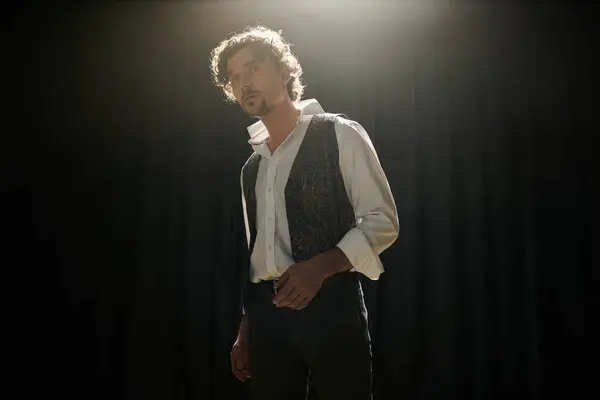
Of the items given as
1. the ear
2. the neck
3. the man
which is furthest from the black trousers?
the ear

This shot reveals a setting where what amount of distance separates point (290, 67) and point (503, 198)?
60.5 inches

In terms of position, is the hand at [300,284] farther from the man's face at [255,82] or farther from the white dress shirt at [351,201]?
the man's face at [255,82]

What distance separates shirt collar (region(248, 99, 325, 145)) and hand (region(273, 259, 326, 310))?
0.37 m

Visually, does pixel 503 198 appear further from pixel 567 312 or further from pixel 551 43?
pixel 551 43

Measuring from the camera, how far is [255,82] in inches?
48.9

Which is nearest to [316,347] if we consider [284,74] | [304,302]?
[304,302]

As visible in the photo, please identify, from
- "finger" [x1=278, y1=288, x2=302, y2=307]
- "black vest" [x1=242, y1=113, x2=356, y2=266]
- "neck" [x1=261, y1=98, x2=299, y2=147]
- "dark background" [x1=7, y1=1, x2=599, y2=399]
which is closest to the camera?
"finger" [x1=278, y1=288, x2=302, y2=307]

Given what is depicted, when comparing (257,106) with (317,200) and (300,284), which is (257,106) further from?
(300,284)

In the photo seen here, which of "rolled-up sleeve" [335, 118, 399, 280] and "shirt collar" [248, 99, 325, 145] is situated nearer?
"rolled-up sleeve" [335, 118, 399, 280]

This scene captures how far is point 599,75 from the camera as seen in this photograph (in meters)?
2.69

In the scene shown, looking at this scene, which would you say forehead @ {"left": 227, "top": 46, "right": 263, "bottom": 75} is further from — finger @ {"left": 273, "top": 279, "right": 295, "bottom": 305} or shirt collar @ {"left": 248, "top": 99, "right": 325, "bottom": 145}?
finger @ {"left": 273, "top": 279, "right": 295, "bottom": 305}

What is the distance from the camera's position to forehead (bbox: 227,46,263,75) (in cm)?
126

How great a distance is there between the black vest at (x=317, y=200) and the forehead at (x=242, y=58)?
0.73ft

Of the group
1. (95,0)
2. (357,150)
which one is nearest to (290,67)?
(357,150)
